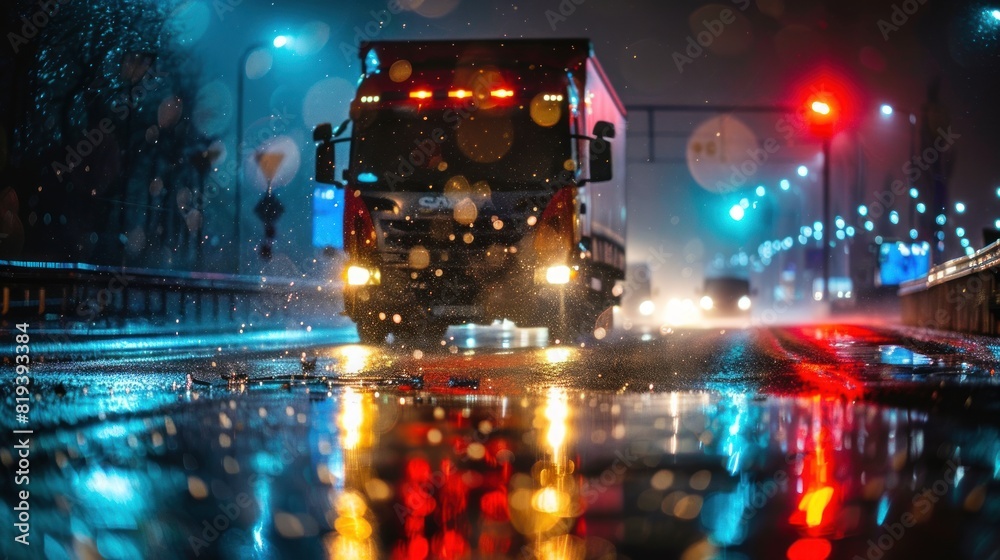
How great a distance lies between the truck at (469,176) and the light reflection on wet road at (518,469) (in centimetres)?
765

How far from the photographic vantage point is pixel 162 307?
2348 centimetres

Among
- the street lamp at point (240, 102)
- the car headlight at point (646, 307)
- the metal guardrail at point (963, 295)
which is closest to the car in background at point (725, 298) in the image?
the car headlight at point (646, 307)

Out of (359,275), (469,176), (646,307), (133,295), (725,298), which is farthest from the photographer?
(725,298)

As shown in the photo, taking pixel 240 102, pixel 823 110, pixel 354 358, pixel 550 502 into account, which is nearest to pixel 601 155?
pixel 354 358

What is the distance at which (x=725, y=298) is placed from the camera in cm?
6931

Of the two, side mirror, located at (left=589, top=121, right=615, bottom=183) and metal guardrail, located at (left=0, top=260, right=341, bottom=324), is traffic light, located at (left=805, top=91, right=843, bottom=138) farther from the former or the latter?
side mirror, located at (left=589, top=121, right=615, bottom=183)

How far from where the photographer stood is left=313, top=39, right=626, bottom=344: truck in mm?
18109

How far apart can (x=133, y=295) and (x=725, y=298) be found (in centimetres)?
4996

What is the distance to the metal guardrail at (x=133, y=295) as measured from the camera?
19.2 meters

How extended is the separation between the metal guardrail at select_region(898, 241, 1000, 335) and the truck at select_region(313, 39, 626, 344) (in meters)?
6.66

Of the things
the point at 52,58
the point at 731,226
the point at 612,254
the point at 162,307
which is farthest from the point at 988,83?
the point at 731,226

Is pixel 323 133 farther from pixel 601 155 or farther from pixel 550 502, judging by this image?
pixel 550 502

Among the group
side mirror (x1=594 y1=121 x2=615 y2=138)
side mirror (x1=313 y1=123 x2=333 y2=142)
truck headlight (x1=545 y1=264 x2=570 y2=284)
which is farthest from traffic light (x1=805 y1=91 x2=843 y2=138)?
side mirror (x1=313 y1=123 x2=333 y2=142)

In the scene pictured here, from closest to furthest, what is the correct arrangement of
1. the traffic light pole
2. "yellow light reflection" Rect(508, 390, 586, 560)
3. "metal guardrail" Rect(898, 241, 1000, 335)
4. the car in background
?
"yellow light reflection" Rect(508, 390, 586, 560), "metal guardrail" Rect(898, 241, 1000, 335), the traffic light pole, the car in background
